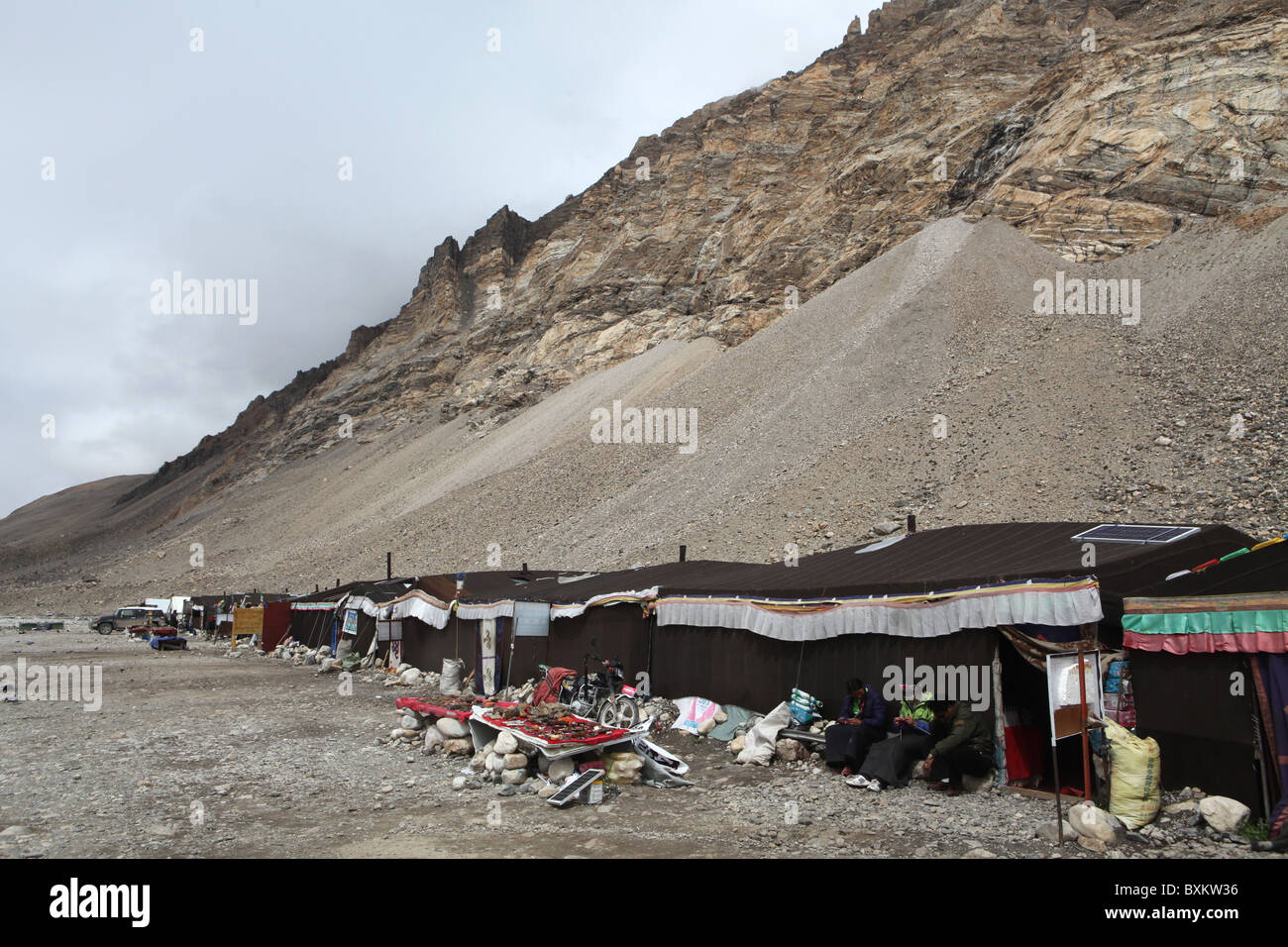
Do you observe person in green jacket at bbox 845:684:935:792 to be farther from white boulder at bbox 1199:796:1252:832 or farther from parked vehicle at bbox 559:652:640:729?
parked vehicle at bbox 559:652:640:729

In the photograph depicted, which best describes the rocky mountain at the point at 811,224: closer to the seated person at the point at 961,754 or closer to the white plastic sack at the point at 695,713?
the white plastic sack at the point at 695,713

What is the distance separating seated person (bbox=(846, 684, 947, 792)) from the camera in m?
8.26

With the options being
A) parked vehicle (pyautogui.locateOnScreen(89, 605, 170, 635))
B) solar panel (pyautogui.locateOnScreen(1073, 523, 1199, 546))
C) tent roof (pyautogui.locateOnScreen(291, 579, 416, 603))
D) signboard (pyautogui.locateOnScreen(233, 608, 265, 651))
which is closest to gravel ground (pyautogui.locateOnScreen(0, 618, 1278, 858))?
solar panel (pyautogui.locateOnScreen(1073, 523, 1199, 546))

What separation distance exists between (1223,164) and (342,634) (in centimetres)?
4782

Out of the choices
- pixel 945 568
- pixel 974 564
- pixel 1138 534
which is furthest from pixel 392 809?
pixel 1138 534

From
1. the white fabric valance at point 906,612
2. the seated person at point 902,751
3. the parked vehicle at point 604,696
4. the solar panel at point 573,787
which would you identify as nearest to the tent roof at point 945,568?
the white fabric valance at point 906,612

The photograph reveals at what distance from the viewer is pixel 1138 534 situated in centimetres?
928

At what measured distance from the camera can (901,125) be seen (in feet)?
212

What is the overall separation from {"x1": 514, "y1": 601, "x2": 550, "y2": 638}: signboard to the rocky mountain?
12738 millimetres

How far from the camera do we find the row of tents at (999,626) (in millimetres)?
6680

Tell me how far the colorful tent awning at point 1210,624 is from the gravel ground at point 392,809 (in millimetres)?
1512

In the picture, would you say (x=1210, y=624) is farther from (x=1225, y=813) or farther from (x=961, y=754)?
(x=961, y=754)

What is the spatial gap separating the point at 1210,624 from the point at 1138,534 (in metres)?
2.67
